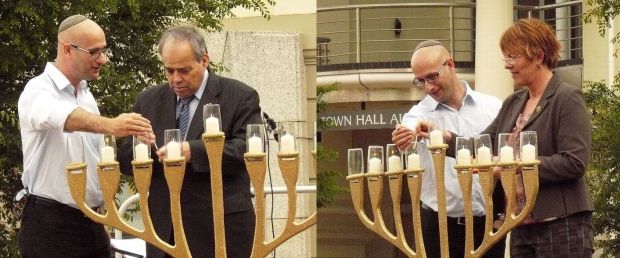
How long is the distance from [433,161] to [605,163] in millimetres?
310

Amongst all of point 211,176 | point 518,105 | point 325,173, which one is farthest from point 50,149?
point 518,105

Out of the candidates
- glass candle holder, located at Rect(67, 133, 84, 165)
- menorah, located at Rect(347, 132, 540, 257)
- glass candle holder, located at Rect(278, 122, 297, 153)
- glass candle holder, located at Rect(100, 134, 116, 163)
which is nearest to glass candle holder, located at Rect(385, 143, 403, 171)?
menorah, located at Rect(347, 132, 540, 257)

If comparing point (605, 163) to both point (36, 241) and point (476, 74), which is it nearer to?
point (476, 74)

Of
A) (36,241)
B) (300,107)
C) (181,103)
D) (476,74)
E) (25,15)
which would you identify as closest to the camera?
(476,74)

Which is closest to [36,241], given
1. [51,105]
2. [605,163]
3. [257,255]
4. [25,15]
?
[51,105]

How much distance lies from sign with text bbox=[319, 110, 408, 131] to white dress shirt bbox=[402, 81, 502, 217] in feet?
0.06

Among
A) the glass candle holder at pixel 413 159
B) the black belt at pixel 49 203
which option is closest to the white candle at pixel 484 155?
the glass candle holder at pixel 413 159

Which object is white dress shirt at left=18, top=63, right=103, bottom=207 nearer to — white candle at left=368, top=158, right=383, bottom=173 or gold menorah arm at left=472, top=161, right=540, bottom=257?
white candle at left=368, top=158, right=383, bottom=173

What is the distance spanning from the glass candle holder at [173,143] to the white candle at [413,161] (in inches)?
23.6

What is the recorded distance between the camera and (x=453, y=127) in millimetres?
2770

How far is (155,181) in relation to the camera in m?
3.46

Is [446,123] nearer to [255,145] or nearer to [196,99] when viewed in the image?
[255,145]

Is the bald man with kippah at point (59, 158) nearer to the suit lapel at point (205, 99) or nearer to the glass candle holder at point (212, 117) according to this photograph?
the suit lapel at point (205, 99)

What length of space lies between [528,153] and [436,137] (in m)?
0.18
